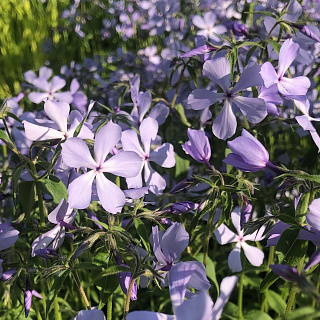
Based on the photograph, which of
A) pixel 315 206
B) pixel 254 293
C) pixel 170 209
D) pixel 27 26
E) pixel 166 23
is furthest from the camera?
pixel 27 26

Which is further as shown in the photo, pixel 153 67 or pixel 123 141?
pixel 153 67

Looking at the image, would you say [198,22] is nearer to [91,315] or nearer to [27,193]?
[27,193]

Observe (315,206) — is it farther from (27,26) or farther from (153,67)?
(27,26)

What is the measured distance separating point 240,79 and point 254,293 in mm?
969

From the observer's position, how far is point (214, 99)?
3.86 ft

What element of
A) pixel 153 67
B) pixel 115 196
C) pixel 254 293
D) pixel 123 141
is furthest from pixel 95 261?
pixel 153 67

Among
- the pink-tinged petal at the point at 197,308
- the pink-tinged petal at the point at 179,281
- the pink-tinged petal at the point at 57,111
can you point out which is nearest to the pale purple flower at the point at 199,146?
the pink-tinged petal at the point at 57,111

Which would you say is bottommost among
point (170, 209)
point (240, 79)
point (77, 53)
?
point (77, 53)

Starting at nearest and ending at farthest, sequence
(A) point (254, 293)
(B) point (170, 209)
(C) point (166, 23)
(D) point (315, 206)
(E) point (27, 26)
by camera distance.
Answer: (D) point (315, 206) → (B) point (170, 209) → (A) point (254, 293) → (C) point (166, 23) → (E) point (27, 26)

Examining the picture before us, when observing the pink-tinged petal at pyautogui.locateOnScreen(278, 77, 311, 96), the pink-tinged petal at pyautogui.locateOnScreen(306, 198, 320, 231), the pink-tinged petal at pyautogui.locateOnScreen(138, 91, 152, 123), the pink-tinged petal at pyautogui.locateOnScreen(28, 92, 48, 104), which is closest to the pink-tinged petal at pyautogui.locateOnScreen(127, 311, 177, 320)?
the pink-tinged petal at pyautogui.locateOnScreen(306, 198, 320, 231)

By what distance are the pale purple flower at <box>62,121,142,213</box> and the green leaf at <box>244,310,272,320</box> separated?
74cm

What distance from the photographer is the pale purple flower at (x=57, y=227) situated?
103 cm

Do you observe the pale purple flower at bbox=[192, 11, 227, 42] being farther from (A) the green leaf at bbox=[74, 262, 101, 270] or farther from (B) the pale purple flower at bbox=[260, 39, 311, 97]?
(A) the green leaf at bbox=[74, 262, 101, 270]

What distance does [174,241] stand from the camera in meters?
0.94
